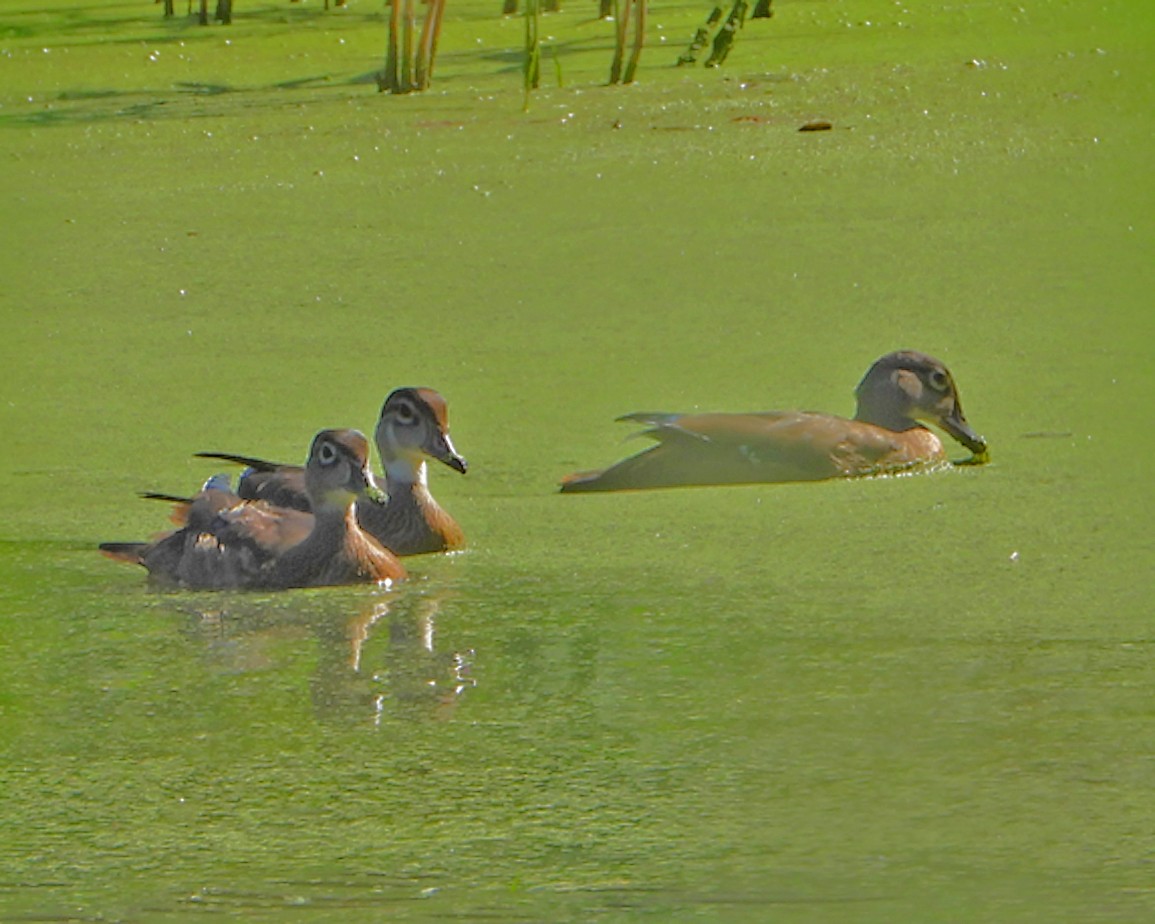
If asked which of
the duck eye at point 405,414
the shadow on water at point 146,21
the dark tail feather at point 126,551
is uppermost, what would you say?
the shadow on water at point 146,21

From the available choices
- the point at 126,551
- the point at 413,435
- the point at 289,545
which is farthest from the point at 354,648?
the point at 413,435

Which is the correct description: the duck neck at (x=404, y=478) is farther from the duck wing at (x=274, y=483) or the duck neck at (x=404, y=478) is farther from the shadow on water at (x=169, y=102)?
the shadow on water at (x=169, y=102)

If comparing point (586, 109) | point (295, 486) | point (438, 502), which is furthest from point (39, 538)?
point (586, 109)

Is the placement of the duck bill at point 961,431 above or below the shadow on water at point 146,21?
below

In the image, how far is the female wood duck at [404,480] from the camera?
4266 millimetres

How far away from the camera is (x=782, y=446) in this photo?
4.70 meters

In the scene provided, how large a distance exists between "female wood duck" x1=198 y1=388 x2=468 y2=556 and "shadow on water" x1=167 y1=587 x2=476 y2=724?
25 centimetres

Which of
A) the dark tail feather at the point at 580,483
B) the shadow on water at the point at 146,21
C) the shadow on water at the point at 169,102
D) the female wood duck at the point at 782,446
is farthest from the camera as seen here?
the shadow on water at the point at 146,21

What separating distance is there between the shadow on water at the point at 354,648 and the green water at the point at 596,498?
0.01 meters

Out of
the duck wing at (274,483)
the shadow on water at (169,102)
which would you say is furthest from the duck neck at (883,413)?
the shadow on water at (169,102)

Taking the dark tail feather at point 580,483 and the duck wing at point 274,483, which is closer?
the duck wing at point 274,483

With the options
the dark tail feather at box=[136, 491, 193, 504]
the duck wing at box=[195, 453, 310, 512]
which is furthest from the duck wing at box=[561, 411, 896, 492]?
the dark tail feather at box=[136, 491, 193, 504]

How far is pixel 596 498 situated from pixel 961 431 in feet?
2.65

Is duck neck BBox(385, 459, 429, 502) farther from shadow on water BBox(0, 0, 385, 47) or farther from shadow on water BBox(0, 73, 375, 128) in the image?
shadow on water BBox(0, 0, 385, 47)
